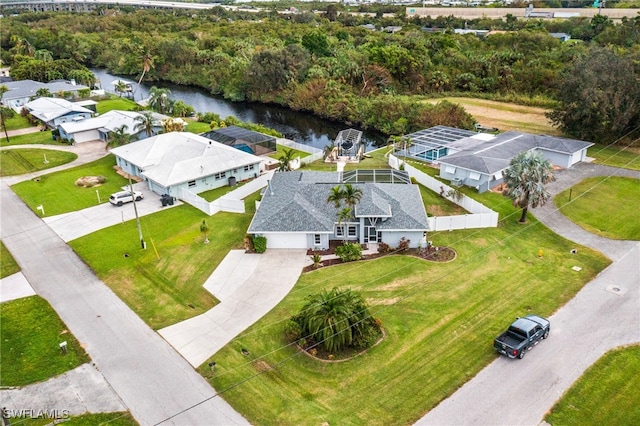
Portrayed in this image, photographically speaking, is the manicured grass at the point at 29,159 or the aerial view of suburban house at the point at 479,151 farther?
the manicured grass at the point at 29,159

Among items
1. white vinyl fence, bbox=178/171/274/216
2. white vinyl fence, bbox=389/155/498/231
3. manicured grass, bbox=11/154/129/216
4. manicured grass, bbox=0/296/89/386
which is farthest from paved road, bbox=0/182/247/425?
white vinyl fence, bbox=389/155/498/231

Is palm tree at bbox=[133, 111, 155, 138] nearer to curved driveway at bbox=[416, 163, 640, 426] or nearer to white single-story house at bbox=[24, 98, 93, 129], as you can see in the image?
white single-story house at bbox=[24, 98, 93, 129]

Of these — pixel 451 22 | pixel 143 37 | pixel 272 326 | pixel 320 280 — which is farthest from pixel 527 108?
pixel 143 37

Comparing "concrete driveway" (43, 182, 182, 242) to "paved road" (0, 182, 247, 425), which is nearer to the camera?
"paved road" (0, 182, 247, 425)

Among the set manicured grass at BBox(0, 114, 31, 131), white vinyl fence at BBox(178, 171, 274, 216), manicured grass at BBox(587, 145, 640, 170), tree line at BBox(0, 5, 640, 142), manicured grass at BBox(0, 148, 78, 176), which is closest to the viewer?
white vinyl fence at BBox(178, 171, 274, 216)

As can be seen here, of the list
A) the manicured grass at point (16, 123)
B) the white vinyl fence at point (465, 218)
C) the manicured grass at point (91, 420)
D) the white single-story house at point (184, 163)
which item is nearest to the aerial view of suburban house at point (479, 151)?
the white vinyl fence at point (465, 218)

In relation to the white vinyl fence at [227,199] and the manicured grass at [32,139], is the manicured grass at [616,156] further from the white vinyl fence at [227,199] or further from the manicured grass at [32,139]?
A: the manicured grass at [32,139]

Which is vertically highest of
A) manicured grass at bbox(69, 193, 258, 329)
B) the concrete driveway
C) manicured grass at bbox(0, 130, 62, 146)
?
manicured grass at bbox(0, 130, 62, 146)
